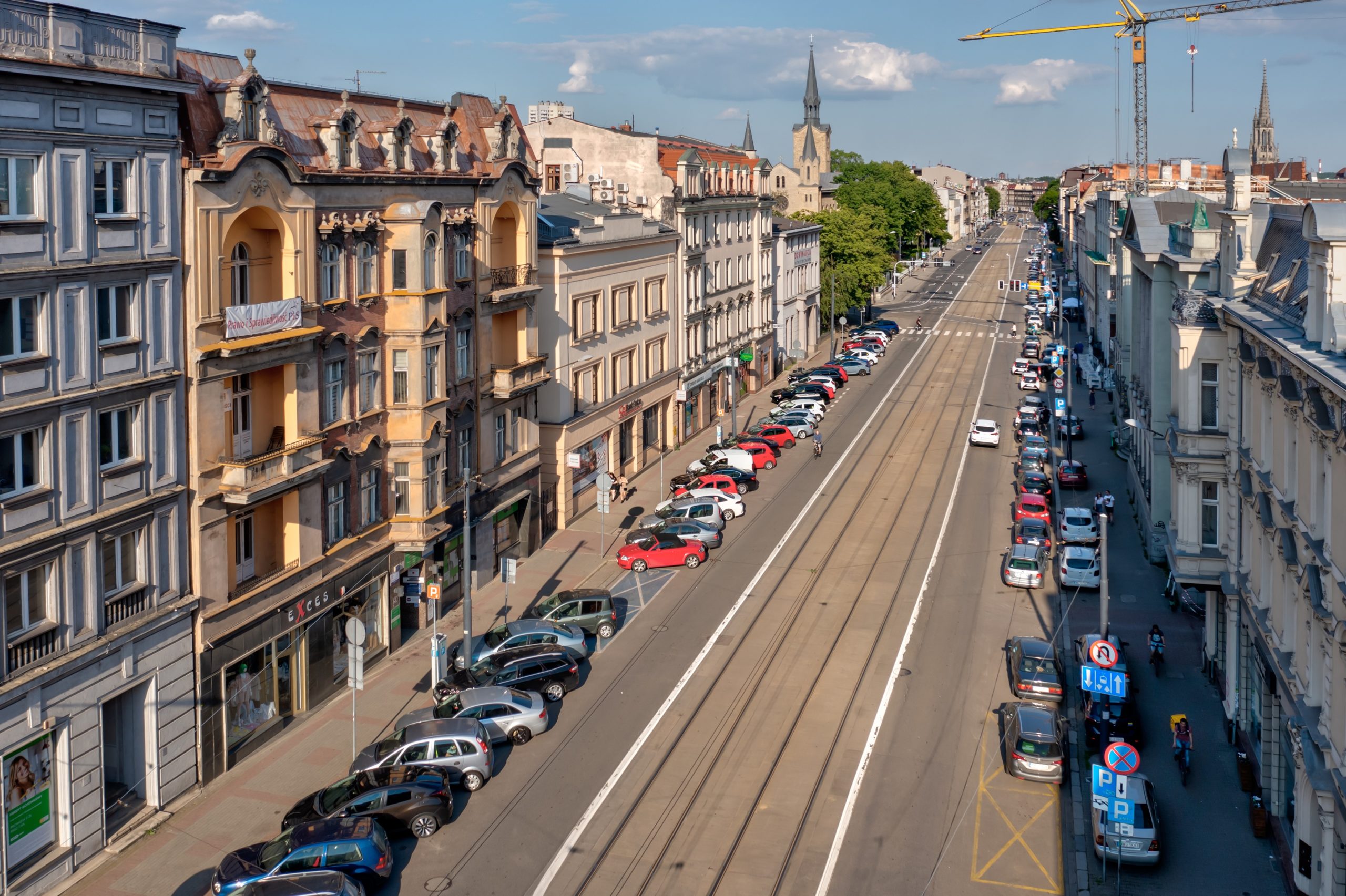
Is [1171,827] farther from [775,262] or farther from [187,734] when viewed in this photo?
[775,262]

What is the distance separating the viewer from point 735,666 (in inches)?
1407

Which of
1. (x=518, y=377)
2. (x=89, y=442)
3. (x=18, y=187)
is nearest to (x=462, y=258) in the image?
(x=518, y=377)

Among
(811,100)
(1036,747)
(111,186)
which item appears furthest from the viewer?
(811,100)

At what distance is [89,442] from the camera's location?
24.9 m

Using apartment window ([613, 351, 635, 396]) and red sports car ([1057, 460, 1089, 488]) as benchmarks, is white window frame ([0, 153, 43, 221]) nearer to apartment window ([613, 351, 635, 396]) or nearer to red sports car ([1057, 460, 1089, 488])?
apartment window ([613, 351, 635, 396])

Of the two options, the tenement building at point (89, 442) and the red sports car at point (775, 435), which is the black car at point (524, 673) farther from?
the red sports car at point (775, 435)

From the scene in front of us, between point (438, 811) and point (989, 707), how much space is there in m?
15.3

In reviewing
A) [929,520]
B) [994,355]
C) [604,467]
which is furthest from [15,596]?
[994,355]

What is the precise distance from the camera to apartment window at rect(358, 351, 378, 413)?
3519 cm

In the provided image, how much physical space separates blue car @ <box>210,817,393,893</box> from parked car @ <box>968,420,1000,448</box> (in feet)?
158

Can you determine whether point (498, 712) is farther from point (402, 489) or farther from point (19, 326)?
point (19, 326)

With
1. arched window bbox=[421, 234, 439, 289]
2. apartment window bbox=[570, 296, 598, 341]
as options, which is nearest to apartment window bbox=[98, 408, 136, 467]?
arched window bbox=[421, 234, 439, 289]

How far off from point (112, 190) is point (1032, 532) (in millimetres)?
34978

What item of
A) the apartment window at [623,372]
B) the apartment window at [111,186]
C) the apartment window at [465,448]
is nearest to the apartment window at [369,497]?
the apartment window at [465,448]
